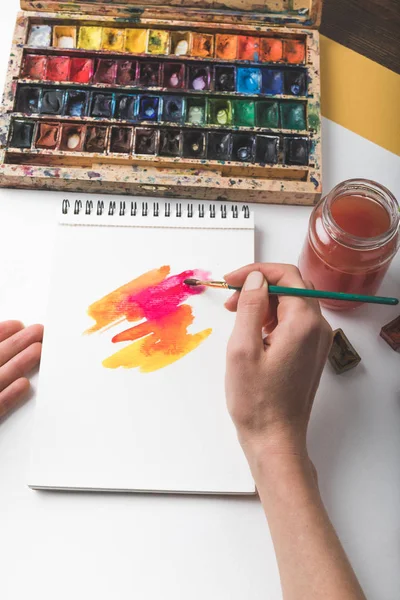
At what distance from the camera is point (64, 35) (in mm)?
Result: 1282

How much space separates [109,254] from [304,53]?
25.3 inches

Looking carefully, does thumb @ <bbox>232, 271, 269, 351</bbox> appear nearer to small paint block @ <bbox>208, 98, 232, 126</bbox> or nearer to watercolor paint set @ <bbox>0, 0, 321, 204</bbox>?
watercolor paint set @ <bbox>0, 0, 321, 204</bbox>

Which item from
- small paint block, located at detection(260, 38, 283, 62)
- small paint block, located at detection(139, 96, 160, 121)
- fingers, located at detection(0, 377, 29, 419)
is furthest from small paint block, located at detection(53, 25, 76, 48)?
fingers, located at detection(0, 377, 29, 419)

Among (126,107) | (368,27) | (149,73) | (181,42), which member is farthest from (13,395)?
(368,27)

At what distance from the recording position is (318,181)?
1.19 metres

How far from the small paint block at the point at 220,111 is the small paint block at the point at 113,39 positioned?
0.79 ft

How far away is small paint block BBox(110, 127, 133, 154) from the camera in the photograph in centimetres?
120

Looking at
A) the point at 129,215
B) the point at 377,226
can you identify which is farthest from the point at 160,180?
the point at 377,226

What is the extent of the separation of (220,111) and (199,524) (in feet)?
2.79

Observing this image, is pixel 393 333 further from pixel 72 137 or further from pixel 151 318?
pixel 72 137

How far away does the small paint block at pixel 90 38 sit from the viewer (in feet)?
4.15

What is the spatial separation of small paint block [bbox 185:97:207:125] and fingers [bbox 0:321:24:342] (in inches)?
22.2

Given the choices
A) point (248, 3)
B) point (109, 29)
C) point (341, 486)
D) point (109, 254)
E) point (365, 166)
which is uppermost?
point (248, 3)

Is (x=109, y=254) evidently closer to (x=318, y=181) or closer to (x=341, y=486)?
(x=318, y=181)
